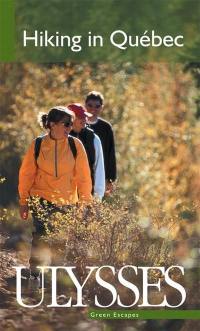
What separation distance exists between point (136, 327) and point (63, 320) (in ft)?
1.67

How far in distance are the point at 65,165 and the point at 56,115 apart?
349 millimetres

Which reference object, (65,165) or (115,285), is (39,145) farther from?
(115,285)

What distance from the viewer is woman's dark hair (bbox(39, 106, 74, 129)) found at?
18844 millimetres

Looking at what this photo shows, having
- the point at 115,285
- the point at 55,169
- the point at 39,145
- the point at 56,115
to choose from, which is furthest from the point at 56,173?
the point at 115,285

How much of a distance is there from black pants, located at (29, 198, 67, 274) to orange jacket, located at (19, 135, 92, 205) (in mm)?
64

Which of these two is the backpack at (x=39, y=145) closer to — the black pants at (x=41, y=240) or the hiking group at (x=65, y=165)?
the hiking group at (x=65, y=165)

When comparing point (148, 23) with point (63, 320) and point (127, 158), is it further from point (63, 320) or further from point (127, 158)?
point (63, 320)

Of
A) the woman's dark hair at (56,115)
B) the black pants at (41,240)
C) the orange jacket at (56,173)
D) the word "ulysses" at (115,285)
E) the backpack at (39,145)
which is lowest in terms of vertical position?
the word "ulysses" at (115,285)

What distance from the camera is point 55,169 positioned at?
1888cm

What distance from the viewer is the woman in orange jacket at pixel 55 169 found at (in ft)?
61.9

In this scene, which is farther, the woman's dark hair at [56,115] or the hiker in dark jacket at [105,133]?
the hiker in dark jacket at [105,133]

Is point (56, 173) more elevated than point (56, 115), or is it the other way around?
point (56, 115)

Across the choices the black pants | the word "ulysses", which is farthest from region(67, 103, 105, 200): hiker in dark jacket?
the word "ulysses"

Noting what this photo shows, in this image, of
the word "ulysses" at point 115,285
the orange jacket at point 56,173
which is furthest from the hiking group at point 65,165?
the word "ulysses" at point 115,285
